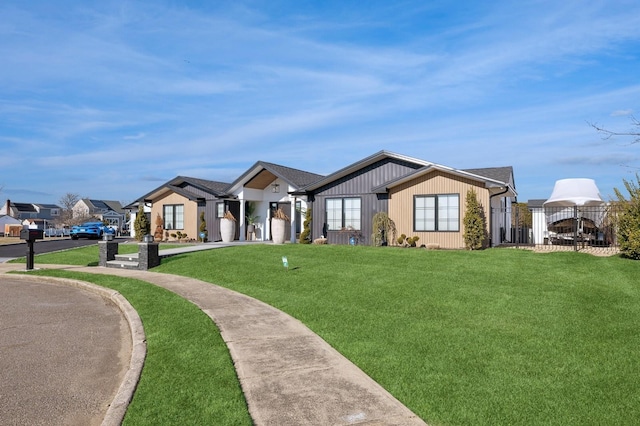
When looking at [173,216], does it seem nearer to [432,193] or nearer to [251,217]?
[251,217]

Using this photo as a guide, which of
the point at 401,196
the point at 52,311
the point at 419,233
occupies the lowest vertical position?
the point at 52,311

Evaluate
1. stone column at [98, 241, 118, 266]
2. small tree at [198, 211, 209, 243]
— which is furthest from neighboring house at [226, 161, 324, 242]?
stone column at [98, 241, 118, 266]

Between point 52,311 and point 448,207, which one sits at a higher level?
point 448,207

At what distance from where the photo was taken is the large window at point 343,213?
834 inches

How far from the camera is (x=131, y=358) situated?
6074 mm

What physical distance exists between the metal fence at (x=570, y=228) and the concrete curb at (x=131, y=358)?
13795 millimetres

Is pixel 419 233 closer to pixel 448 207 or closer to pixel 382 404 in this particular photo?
pixel 448 207

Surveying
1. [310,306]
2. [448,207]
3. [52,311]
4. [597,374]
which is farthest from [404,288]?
[448,207]

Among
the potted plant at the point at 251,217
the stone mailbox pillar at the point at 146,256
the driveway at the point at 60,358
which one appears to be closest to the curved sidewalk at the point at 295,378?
the driveway at the point at 60,358

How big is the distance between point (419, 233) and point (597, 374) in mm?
14269

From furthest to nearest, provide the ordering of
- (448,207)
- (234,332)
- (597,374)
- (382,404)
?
(448,207)
(234,332)
(597,374)
(382,404)

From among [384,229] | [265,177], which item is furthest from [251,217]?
[384,229]

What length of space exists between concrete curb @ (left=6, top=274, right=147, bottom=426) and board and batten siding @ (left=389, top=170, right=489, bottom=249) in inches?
483

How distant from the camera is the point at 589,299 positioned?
8875 millimetres
